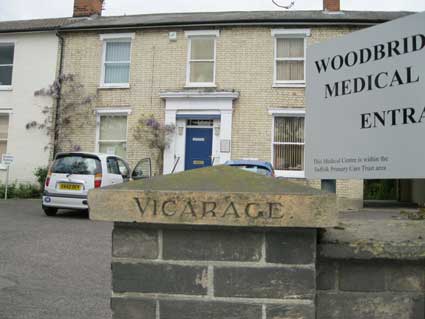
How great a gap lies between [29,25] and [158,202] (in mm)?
17599

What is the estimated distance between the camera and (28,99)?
15.8 metres

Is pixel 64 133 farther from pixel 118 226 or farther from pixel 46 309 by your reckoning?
pixel 118 226

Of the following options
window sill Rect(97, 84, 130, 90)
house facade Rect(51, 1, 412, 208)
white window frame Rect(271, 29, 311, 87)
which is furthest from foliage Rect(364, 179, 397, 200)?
window sill Rect(97, 84, 130, 90)

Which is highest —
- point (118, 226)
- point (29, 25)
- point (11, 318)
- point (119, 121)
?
point (29, 25)

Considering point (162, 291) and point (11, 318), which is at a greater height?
point (162, 291)

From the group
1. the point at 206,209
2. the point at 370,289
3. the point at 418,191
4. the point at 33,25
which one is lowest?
the point at 370,289

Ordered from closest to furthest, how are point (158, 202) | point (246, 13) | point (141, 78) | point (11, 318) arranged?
point (158, 202) < point (11, 318) < point (141, 78) < point (246, 13)

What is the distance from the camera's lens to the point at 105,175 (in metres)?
10.2

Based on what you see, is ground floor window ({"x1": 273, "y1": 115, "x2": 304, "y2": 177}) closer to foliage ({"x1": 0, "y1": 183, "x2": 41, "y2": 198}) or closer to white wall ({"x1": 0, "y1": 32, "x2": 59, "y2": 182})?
white wall ({"x1": 0, "y1": 32, "x2": 59, "y2": 182})

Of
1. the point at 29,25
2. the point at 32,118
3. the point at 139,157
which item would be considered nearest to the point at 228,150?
the point at 139,157

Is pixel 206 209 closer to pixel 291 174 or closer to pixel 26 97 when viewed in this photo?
pixel 291 174

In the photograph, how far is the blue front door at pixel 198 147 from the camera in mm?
14594

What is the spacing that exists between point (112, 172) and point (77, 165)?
3.04 ft

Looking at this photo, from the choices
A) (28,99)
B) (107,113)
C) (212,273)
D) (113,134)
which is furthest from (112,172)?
(212,273)
